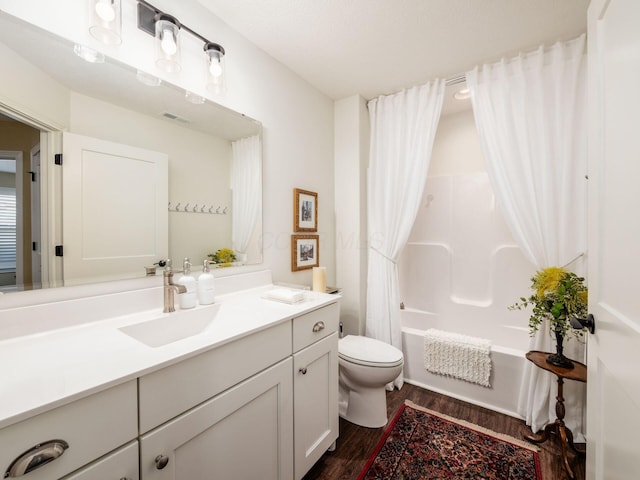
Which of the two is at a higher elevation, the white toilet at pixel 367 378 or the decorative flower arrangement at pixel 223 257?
the decorative flower arrangement at pixel 223 257

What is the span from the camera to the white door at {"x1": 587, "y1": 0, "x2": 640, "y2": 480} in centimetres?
69

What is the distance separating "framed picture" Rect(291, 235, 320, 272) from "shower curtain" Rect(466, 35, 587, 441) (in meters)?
1.33

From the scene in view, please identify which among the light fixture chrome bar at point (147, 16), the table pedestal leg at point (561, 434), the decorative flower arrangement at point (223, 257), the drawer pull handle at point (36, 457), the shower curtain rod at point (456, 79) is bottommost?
the table pedestal leg at point (561, 434)

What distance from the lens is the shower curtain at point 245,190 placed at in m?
1.59

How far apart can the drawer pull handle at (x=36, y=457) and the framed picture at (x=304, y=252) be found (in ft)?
4.84

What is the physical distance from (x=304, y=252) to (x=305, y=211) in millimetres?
309

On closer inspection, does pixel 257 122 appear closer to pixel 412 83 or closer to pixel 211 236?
pixel 211 236

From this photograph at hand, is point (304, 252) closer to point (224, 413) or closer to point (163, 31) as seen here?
point (224, 413)

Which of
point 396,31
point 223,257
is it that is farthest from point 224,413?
point 396,31

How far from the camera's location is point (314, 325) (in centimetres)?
136

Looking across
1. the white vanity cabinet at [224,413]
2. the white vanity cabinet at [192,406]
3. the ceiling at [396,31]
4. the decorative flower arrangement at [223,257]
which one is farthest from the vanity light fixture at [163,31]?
the white vanity cabinet at [224,413]

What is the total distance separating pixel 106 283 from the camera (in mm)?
1113

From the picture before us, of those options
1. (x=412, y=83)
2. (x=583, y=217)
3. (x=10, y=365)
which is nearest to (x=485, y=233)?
(x=583, y=217)

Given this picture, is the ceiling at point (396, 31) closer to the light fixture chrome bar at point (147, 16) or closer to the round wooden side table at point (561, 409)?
the light fixture chrome bar at point (147, 16)
